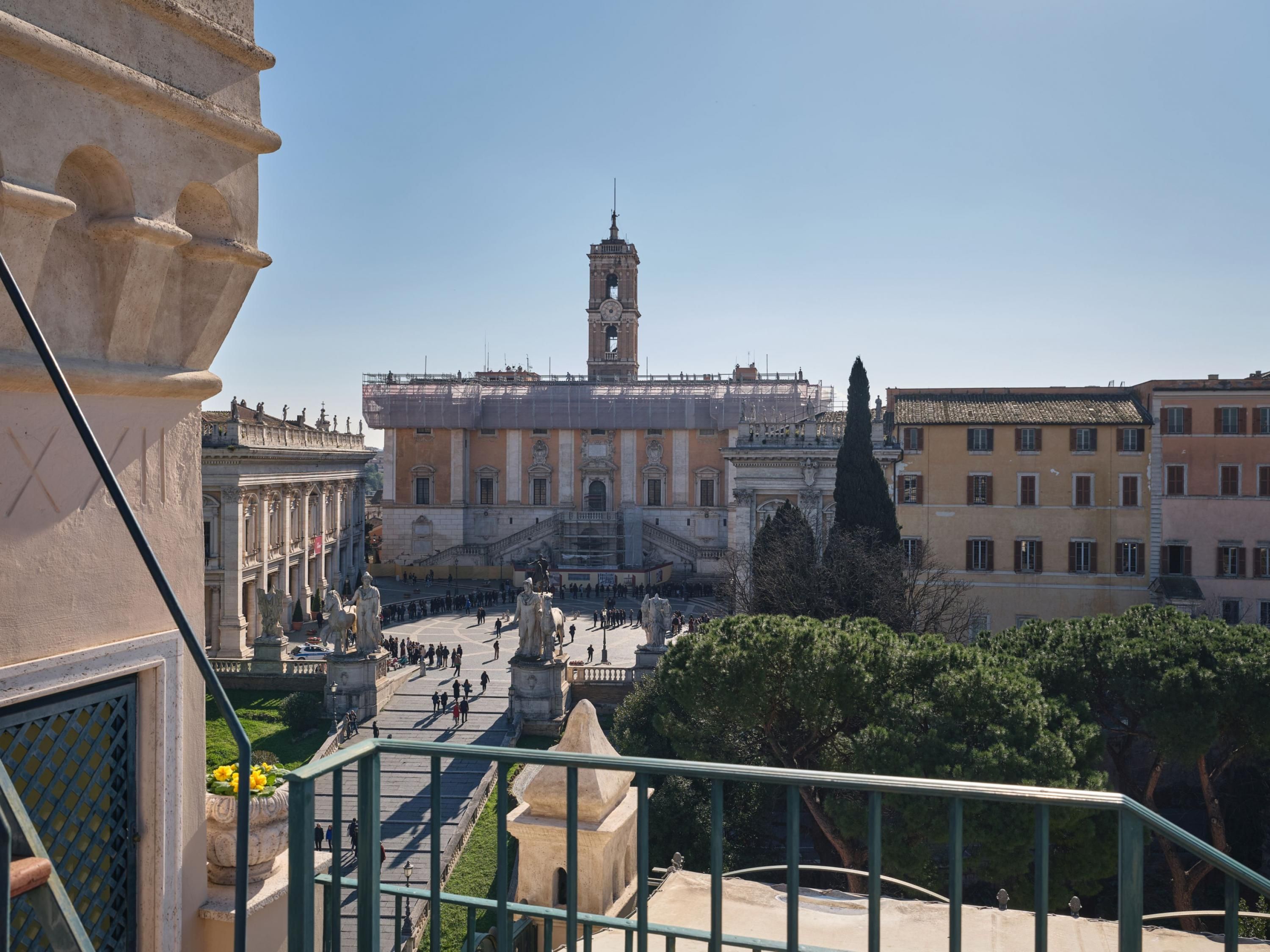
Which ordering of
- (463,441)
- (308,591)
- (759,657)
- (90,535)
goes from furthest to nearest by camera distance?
(463,441) → (308,591) → (759,657) → (90,535)

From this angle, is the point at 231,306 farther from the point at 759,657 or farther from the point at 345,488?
the point at 345,488

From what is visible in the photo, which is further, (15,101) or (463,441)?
(463,441)

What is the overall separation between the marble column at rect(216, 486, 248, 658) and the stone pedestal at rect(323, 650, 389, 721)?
1061 cm

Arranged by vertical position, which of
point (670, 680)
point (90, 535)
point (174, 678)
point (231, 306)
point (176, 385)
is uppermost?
point (231, 306)

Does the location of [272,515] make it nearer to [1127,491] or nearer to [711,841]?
[1127,491]

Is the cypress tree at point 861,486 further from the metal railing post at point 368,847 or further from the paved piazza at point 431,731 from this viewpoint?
the metal railing post at point 368,847

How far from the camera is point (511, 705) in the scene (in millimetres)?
23484

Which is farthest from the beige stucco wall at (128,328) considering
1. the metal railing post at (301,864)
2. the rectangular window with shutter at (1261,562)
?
the rectangular window with shutter at (1261,562)

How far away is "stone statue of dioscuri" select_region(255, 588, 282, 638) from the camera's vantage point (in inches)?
1105

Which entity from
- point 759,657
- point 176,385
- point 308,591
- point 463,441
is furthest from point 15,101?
point 463,441

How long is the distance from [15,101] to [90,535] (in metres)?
1.52

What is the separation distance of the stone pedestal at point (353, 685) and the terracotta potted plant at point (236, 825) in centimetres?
2015

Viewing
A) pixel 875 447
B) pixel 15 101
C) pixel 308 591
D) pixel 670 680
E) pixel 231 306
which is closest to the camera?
pixel 15 101

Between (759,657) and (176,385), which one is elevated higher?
(176,385)
